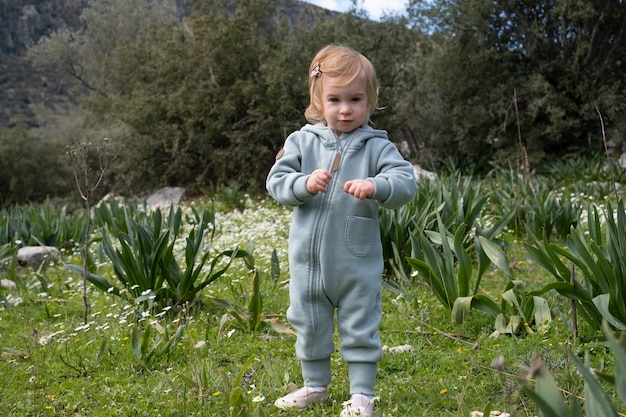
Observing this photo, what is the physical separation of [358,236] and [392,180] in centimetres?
23

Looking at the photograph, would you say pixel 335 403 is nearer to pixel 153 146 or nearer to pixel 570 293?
pixel 570 293

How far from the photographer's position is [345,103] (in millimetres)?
2131

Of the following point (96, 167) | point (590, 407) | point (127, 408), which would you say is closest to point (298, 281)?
point (127, 408)

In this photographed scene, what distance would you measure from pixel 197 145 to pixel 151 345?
38.3 ft

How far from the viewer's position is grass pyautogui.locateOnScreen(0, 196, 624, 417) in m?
2.29

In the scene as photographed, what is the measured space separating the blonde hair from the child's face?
0.02 m

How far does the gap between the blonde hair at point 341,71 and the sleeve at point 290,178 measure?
189mm

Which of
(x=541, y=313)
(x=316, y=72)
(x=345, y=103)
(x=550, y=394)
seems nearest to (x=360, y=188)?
(x=345, y=103)

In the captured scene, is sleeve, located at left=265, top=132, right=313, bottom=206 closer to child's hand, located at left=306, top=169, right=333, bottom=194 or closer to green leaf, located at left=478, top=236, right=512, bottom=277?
child's hand, located at left=306, top=169, right=333, bottom=194

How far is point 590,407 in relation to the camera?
4.07ft

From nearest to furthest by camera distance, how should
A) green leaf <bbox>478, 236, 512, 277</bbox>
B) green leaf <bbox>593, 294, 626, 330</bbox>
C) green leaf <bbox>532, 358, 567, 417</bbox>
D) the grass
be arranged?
1. green leaf <bbox>532, 358, 567, 417</bbox>
2. the grass
3. green leaf <bbox>593, 294, 626, 330</bbox>
4. green leaf <bbox>478, 236, 512, 277</bbox>

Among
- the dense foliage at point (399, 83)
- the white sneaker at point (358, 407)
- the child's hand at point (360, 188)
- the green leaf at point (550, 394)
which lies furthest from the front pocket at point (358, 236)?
the dense foliage at point (399, 83)

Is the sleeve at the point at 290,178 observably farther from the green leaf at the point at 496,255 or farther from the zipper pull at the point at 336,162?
the green leaf at the point at 496,255


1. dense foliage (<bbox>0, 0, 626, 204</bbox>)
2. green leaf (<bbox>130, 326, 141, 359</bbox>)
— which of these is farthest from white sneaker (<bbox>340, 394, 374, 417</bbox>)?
dense foliage (<bbox>0, 0, 626, 204</bbox>)
